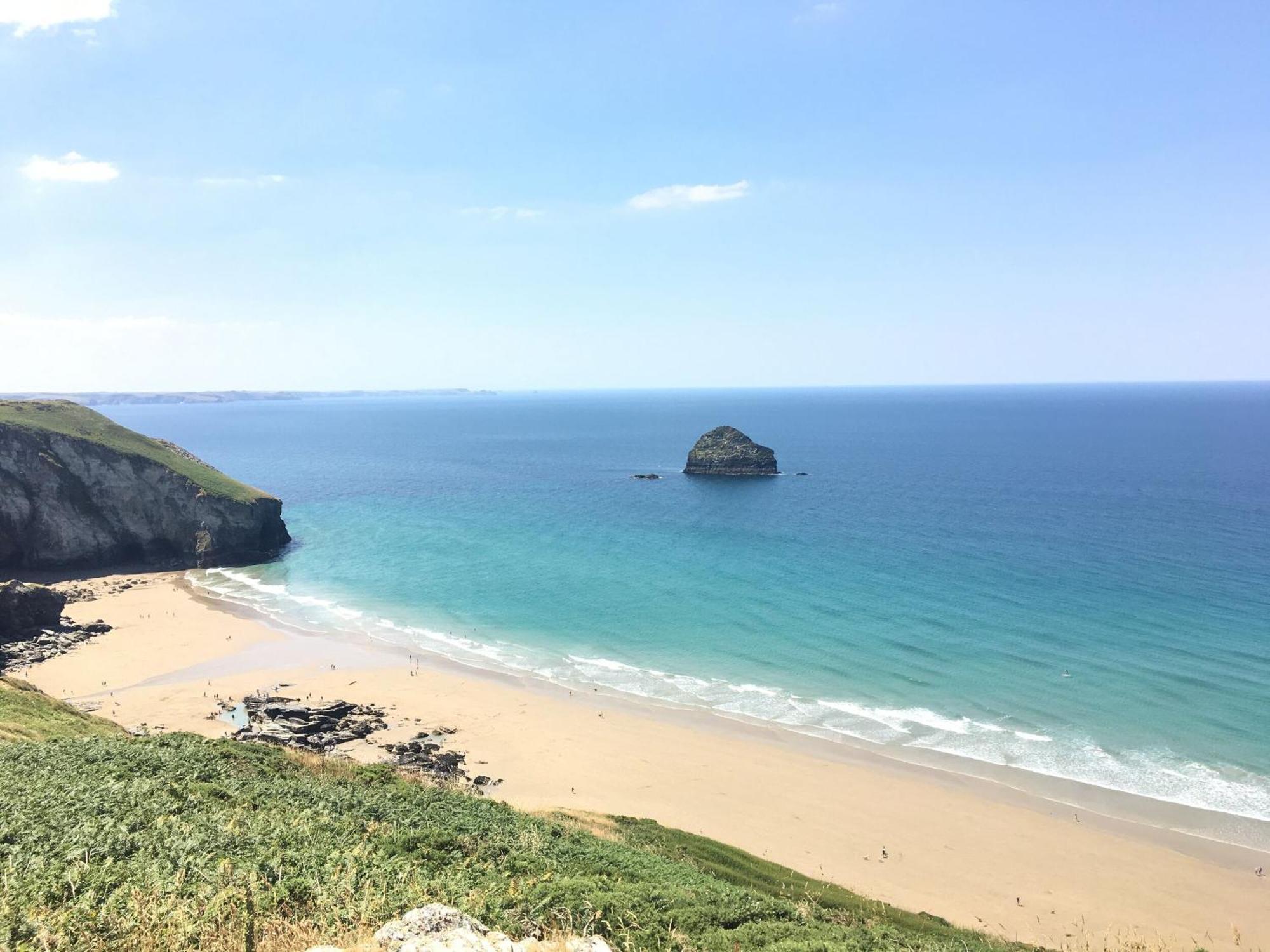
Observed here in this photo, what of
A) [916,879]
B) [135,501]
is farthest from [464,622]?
[135,501]

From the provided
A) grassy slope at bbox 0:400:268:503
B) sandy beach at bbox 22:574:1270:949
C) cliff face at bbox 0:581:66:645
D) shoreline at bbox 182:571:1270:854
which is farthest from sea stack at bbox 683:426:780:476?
cliff face at bbox 0:581:66:645

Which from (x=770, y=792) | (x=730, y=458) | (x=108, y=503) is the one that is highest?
(x=730, y=458)

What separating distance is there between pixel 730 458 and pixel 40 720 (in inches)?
4617

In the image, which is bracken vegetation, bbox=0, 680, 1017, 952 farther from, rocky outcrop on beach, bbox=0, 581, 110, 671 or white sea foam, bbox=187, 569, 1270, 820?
rocky outcrop on beach, bbox=0, 581, 110, 671

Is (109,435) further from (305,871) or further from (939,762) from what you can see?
(939,762)

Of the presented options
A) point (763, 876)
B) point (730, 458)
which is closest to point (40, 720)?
point (763, 876)

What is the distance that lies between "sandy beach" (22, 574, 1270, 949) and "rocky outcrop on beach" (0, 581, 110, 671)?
6.35 ft

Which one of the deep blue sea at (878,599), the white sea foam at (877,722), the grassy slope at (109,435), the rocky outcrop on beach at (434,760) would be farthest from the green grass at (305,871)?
the grassy slope at (109,435)

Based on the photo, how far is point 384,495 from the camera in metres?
120

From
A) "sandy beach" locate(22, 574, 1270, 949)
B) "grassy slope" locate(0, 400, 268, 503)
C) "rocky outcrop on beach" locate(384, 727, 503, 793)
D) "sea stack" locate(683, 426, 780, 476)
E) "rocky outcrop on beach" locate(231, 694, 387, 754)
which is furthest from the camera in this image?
"sea stack" locate(683, 426, 780, 476)

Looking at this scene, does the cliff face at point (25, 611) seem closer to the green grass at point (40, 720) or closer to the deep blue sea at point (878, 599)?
the deep blue sea at point (878, 599)

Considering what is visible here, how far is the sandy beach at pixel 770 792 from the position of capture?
27.2 metres

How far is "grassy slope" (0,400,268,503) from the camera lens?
78.9 meters

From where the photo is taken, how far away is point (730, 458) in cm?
13650
